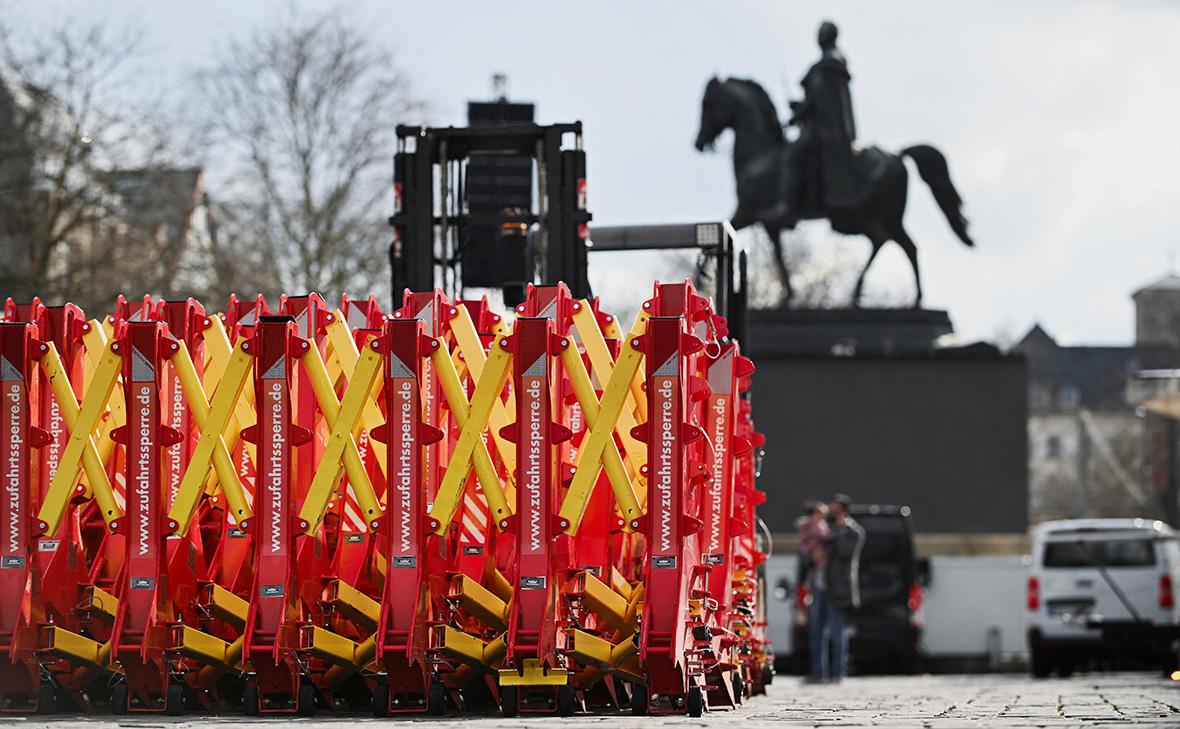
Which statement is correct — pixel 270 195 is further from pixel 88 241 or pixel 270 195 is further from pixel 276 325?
pixel 276 325

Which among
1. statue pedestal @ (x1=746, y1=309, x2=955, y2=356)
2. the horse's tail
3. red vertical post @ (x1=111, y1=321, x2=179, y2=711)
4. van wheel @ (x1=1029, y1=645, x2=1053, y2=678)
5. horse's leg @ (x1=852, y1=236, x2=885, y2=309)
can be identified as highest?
the horse's tail

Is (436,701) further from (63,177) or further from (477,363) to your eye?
(63,177)

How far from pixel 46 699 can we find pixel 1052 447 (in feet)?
392

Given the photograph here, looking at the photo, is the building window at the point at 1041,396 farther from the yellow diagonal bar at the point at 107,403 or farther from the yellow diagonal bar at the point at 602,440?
the yellow diagonal bar at the point at 602,440

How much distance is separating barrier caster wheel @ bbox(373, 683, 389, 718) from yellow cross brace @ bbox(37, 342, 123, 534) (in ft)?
5.40

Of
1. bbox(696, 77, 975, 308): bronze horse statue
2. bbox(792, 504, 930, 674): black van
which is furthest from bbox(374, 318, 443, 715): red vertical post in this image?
bbox(696, 77, 975, 308): bronze horse statue

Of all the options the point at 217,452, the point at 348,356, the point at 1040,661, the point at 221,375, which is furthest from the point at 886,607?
the point at 217,452

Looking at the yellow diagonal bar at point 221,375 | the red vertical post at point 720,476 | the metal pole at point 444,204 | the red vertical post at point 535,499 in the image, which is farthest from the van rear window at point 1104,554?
the red vertical post at point 535,499

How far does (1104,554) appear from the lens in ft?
86.0

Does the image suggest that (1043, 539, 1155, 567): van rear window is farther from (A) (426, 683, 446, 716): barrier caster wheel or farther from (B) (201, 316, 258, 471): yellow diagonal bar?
(A) (426, 683, 446, 716): barrier caster wheel

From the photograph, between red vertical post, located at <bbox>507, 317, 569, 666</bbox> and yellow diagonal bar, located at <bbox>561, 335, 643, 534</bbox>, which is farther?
yellow diagonal bar, located at <bbox>561, 335, 643, 534</bbox>

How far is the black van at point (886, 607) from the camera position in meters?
27.5

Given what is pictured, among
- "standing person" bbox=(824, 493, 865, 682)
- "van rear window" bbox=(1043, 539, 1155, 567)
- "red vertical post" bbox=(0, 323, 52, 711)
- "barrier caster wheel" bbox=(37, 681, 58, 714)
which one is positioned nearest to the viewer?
"barrier caster wheel" bbox=(37, 681, 58, 714)

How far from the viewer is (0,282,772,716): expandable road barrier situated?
11.8 meters
